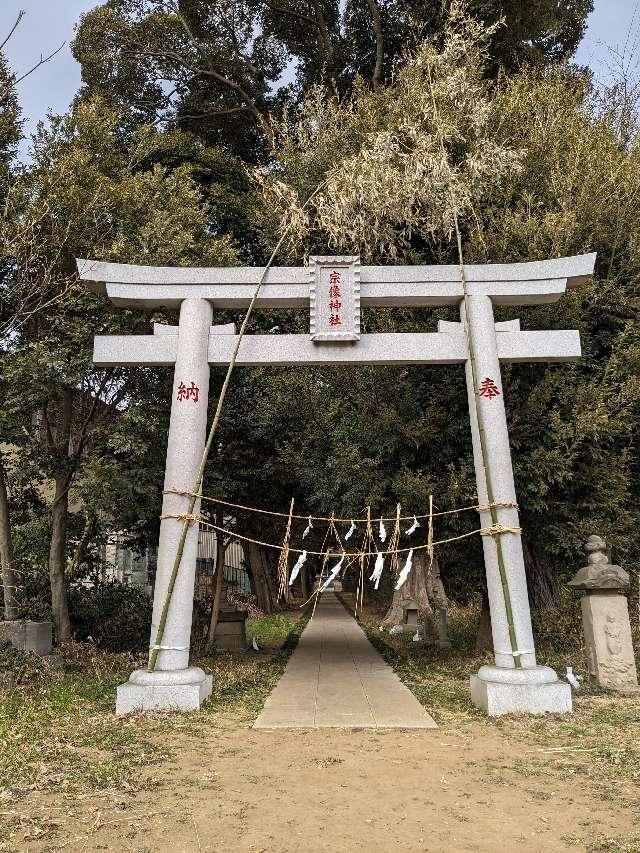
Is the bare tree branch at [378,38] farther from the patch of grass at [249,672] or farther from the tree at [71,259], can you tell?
the patch of grass at [249,672]

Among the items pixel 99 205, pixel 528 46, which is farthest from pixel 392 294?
pixel 528 46

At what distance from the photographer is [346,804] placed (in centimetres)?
387

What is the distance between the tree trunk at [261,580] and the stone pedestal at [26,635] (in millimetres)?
9688

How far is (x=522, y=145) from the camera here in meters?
9.76

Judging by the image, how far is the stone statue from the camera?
7012 millimetres

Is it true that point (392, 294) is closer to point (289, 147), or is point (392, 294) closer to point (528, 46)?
point (289, 147)

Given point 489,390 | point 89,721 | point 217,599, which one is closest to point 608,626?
point 489,390

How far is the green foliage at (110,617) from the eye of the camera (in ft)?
33.9

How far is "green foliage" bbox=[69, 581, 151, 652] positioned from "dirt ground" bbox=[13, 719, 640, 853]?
5826 millimetres

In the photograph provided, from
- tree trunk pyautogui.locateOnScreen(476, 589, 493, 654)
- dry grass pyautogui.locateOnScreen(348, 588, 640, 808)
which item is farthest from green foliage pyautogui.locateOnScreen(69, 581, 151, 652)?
tree trunk pyautogui.locateOnScreen(476, 589, 493, 654)

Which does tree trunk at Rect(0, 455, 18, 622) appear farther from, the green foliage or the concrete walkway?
the concrete walkway

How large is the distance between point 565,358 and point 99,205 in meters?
6.21

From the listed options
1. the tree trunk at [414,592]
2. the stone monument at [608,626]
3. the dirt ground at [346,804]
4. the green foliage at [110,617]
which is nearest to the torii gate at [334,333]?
the stone monument at [608,626]

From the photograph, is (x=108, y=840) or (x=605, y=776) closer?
(x=108, y=840)
